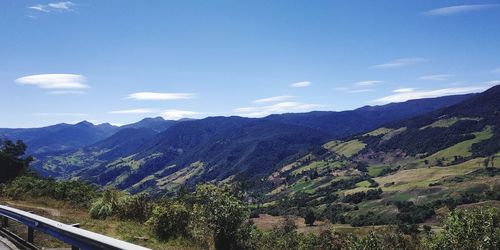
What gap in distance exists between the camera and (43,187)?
34.2 metres

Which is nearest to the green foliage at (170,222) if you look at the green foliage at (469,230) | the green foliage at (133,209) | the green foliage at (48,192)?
the green foliage at (133,209)

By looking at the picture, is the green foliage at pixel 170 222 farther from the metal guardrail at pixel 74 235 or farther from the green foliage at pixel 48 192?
the green foliage at pixel 48 192

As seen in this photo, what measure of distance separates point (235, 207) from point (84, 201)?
16.4 m

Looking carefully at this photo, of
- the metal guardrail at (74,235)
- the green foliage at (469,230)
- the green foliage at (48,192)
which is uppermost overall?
the metal guardrail at (74,235)

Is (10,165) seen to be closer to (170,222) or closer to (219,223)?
(170,222)

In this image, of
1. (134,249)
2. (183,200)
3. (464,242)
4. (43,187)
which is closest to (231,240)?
(183,200)

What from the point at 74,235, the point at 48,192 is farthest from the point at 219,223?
the point at 48,192

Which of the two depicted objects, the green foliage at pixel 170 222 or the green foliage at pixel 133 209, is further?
the green foliage at pixel 133 209

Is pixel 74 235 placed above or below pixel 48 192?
above

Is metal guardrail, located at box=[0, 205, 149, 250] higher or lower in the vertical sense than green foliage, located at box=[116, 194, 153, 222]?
higher

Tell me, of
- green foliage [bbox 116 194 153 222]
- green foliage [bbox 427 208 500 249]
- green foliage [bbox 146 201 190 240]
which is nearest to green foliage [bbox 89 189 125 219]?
green foliage [bbox 116 194 153 222]

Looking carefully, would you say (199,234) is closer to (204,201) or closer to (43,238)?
(204,201)

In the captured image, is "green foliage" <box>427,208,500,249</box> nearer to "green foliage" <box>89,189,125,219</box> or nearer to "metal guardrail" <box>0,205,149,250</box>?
"green foliage" <box>89,189,125,219</box>

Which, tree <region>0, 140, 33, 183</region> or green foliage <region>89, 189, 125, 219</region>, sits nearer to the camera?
green foliage <region>89, 189, 125, 219</region>
